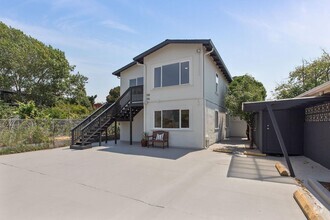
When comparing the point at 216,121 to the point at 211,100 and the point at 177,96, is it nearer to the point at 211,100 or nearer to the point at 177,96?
the point at 211,100

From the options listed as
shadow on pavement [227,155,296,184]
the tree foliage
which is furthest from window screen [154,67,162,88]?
the tree foliage

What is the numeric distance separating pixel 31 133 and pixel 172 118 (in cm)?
804

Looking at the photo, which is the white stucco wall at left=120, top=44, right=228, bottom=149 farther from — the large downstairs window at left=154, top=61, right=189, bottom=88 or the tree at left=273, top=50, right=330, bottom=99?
the tree at left=273, top=50, right=330, bottom=99

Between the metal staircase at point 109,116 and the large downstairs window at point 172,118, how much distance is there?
159 cm

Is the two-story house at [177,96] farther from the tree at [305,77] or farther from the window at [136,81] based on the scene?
the tree at [305,77]

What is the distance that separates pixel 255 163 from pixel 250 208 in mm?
4255

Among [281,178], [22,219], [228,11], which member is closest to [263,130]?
[281,178]

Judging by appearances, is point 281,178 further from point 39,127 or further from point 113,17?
point 39,127

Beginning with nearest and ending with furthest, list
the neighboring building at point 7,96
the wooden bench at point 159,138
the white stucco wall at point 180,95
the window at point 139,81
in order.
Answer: the white stucco wall at point 180,95 < the wooden bench at point 159,138 < the window at point 139,81 < the neighboring building at point 7,96

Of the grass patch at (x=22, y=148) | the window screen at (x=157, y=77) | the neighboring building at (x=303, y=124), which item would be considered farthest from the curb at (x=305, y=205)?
the grass patch at (x=22, y=148)

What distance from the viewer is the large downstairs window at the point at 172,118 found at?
11.7 meters

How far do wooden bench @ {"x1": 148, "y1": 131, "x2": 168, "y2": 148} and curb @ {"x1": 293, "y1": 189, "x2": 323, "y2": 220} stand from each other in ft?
26.0

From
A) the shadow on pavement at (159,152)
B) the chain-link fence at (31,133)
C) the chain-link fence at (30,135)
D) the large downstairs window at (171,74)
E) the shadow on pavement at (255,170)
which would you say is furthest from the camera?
the large downstairs window at (171,74)

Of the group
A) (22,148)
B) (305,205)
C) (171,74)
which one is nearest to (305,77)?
(171,74)
